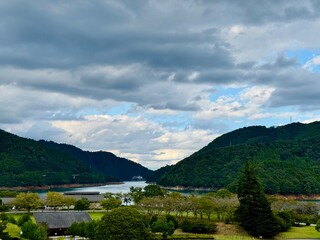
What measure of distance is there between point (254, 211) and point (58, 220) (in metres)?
25.3

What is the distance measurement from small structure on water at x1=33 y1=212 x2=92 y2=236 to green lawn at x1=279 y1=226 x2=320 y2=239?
2573 cm

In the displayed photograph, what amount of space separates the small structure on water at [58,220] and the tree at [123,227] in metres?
13.0

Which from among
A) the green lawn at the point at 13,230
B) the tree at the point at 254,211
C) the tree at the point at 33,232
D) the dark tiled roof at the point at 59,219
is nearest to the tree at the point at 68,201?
the dark tiled roof at the point at 59,219

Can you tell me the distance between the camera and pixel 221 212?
212 feet

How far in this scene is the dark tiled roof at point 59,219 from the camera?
53594mm

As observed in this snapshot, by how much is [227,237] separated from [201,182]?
14314cm

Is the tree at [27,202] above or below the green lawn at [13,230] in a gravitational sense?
above

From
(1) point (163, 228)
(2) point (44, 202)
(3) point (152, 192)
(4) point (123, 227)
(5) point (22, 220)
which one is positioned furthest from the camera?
(3) point (152, 192)

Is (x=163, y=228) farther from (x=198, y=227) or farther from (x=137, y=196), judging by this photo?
(x=137, y=196)

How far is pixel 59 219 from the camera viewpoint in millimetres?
54781

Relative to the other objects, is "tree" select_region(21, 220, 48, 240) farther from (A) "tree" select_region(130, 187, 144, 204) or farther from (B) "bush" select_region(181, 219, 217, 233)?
(A) "tree" select_region(130, 187, 144, 204)

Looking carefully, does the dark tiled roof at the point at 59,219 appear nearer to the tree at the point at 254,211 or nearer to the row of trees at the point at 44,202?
the tree at the point at 254,211

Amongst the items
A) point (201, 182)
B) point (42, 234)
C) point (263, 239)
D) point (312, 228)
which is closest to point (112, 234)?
point (42, 234)

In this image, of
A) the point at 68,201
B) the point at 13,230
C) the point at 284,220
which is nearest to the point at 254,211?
the point at 284,220
